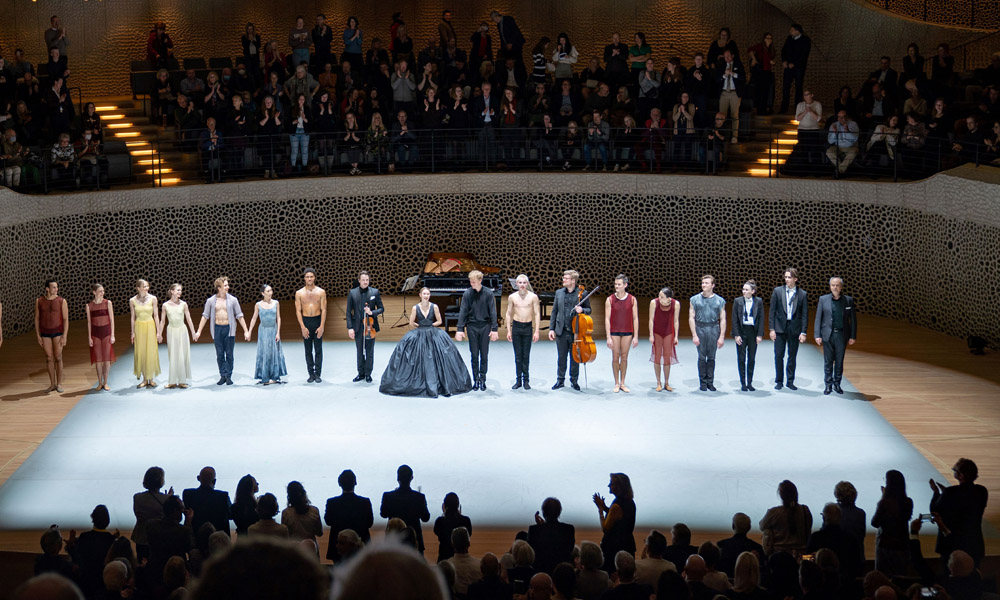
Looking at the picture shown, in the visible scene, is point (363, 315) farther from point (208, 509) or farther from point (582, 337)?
point (208, 509)

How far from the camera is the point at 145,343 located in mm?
12992

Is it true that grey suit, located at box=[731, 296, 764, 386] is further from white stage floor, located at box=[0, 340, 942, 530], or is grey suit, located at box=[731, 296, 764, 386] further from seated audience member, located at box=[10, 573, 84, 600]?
seated audience member, located at box=[10, 573, 84, 600]

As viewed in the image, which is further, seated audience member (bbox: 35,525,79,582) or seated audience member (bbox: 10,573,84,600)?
seated audience member (bbox: 35,525,79,582)

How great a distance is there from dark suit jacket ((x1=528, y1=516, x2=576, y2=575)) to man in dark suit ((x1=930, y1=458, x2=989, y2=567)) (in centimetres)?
236

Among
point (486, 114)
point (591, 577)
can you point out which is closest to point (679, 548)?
point (591, 577)

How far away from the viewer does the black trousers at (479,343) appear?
12852 millimetres

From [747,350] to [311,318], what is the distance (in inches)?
201

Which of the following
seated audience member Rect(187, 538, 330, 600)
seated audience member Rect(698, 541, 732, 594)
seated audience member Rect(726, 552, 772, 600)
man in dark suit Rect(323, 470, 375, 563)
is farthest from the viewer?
man in dark suit Rect(323, 470, 375, 563)

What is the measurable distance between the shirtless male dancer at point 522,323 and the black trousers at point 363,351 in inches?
66.1

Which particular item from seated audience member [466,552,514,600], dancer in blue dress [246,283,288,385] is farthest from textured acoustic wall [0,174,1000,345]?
seated audience member [466,552,514,600]

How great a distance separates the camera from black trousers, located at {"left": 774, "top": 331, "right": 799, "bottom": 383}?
1273cm

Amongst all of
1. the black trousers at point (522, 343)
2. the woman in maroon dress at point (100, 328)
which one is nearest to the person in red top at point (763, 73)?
the black trousers at point (522, 343)

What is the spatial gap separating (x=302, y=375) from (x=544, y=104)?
645 centimetres

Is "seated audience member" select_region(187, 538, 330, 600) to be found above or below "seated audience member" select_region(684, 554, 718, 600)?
above
